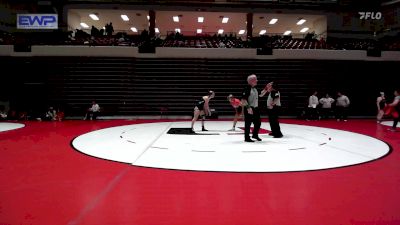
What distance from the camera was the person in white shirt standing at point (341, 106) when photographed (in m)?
14.7

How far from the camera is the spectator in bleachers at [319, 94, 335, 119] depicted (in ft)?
49.5

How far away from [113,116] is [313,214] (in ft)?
46.5

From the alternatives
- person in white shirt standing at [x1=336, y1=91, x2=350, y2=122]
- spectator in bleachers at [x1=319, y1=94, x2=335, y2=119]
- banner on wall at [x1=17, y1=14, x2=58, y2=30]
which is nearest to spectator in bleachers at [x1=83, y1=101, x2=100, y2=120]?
banner on wall at [x1=17, y1=14, x2=58, y2=30]

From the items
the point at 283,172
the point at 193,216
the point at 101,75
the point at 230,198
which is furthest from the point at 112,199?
the point at 101,75

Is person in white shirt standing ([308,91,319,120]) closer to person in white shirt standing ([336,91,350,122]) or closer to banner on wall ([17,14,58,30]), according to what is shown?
person in white shirt standing ([336,91,350,122])

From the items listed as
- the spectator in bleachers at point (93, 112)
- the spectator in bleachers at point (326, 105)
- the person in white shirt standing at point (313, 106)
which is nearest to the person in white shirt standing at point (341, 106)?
the spectator in bleachers at point (326, 105)

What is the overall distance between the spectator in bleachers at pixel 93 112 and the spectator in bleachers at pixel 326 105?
35.3 ft

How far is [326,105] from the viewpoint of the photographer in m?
15.1

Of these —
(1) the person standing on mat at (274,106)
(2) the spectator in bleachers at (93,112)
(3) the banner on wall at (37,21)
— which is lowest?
(2) the spectator in bleachers at (93,112)

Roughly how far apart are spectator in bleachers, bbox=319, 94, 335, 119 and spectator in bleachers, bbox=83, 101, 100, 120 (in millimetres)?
10769

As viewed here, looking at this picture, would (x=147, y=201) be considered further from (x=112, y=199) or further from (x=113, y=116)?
(x=113, y=116)

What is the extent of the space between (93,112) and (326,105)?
11.1 m

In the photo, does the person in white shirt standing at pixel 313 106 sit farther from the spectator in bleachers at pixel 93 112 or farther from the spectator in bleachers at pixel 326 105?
the spectator in bleachers at pixel 93 112

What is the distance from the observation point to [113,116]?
52.0 ft
